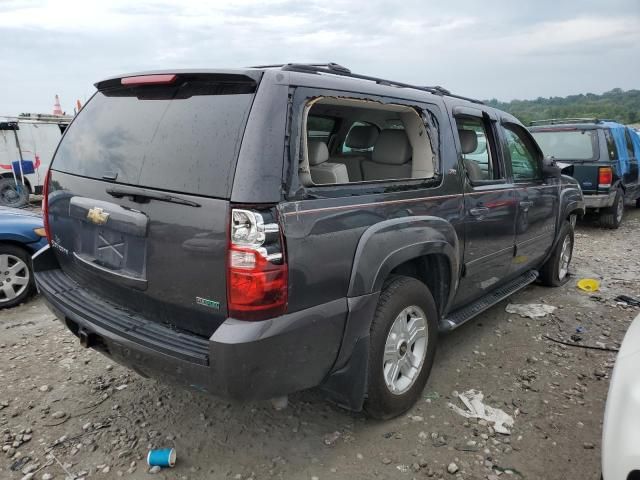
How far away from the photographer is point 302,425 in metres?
2.77

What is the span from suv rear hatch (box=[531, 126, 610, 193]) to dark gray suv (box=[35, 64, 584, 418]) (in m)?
5.87

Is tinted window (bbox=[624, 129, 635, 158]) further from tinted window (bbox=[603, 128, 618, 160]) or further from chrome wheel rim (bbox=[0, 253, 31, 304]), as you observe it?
chrome wheel rim (bbox=[0, 253, 31, 304])

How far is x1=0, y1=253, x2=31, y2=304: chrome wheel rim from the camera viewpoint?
4410mm

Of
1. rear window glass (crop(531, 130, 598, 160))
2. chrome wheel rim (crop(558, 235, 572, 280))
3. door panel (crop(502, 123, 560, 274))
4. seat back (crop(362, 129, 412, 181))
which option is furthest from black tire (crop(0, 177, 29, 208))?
rear window glass (crop(531, 130, 598, 160))

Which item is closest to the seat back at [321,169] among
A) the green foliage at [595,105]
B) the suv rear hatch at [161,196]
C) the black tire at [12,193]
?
the suv rear hatch at [161,196]

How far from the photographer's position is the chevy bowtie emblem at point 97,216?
2.30 metres

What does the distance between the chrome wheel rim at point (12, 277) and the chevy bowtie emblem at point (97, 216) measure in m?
2.68

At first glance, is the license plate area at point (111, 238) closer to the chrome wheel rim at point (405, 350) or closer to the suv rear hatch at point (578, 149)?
the chrome wheel rim at point (405, 350)

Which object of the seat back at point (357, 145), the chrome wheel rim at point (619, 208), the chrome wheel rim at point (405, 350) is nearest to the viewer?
the chrome wheel rim at point (405, 350)

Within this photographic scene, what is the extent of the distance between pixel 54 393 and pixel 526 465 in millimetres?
2854

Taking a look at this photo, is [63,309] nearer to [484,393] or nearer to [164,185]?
[164,185]

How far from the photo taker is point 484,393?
123 inches

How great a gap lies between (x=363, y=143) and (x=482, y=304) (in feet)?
5.46

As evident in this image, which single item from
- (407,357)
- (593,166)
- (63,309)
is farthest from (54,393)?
(593,166)
